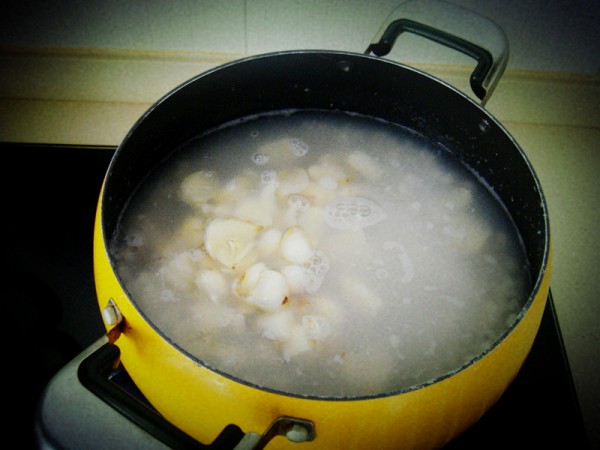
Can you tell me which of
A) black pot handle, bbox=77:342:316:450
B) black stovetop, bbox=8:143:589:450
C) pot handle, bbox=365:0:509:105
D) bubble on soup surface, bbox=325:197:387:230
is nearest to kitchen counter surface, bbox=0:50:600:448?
black stovetop, bbox=8:143:589:450

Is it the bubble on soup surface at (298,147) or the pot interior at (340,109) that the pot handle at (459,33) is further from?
the bubble on soup surface at (298,147)

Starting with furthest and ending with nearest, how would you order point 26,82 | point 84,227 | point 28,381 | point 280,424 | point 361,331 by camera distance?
point 26,82
point 84,227
point 28,381
point 361,331
point 280,424

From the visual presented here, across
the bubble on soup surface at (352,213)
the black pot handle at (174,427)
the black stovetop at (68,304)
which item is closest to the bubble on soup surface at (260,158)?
the bubble on soup surface at (352,213)

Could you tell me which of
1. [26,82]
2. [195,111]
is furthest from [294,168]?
[26,82]

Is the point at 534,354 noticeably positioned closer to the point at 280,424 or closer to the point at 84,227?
the point at 280,424

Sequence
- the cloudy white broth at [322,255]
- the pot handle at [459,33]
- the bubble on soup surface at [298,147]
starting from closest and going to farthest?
the cloudy white broth at [322,255] → the pot handle at [459,33] → the bubble on soup surface at [298,147]

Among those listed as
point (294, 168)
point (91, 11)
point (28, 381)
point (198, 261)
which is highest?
point (91, 11)

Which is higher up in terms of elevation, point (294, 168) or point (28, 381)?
point (294, 168)

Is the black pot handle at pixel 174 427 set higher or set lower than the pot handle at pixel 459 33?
lower
